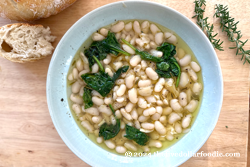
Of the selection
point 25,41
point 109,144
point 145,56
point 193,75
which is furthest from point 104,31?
point 109,144

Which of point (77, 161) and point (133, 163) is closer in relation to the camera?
point (133, 163)

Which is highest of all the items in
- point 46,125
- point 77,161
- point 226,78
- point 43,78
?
point 226,78

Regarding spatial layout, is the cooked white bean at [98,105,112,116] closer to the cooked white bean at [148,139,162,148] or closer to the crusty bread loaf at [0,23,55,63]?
the cooked white bean at [148,139,162,148]

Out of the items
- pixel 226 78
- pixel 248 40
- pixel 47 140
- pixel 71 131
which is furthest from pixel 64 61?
pixel 248 40

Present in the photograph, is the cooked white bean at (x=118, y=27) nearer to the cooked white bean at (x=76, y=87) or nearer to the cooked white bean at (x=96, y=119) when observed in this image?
the cooked white bean at (x=76, y=87)

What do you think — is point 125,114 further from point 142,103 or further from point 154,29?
point 154,29

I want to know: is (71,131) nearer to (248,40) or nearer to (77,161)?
(77,161)

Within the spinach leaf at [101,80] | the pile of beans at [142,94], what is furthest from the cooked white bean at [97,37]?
the spinach leaf at [101,80]

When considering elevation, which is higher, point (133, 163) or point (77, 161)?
point (133, 163)

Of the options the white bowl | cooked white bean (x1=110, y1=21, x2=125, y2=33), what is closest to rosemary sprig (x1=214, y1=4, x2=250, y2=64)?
the white bowl
